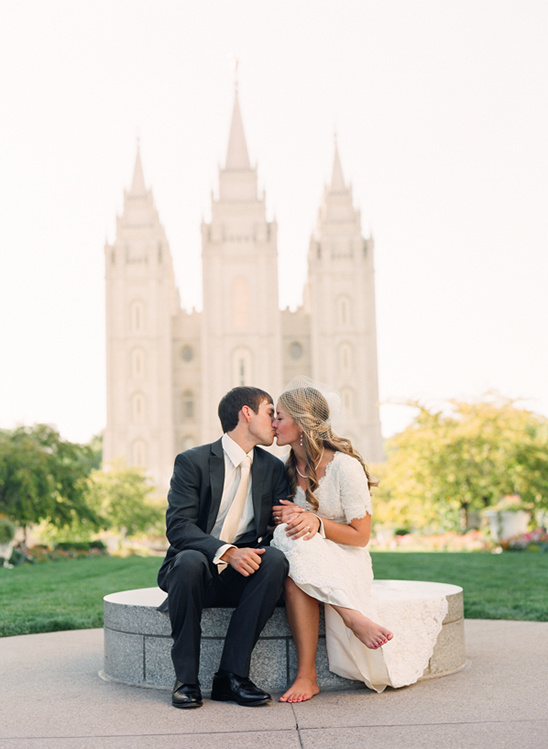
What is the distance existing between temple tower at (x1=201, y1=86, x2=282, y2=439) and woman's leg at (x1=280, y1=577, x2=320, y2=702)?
4929 cm

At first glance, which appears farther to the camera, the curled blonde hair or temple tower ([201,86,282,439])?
temple tower ([201,86,282,439])

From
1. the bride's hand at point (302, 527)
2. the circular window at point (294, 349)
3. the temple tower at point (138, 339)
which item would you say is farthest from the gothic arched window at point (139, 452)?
the bride's hand at point (302, 527)

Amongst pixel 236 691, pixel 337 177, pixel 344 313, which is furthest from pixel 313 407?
pixel 337 177

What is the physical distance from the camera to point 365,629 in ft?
10.8

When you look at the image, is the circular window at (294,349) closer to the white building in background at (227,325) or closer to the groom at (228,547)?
the white building in background at (227,325)

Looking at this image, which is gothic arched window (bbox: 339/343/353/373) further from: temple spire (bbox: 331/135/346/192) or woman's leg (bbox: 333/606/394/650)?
woman's leg (bbox: 333/606/394/650)

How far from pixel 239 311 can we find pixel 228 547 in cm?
5059

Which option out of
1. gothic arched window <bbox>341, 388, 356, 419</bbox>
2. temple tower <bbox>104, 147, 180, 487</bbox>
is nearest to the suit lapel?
gothic arched window <bbox>341, 388, 356, 419</bbox>

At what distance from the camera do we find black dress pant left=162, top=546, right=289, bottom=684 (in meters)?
3.26

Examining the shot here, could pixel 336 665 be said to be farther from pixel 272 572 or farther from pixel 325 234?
pixel 325 234

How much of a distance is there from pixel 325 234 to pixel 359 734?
53662 millimetres

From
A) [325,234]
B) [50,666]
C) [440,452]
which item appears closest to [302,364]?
[325,234]

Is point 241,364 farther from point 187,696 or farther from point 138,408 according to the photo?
point 187,696

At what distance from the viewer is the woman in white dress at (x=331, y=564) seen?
336 cm
